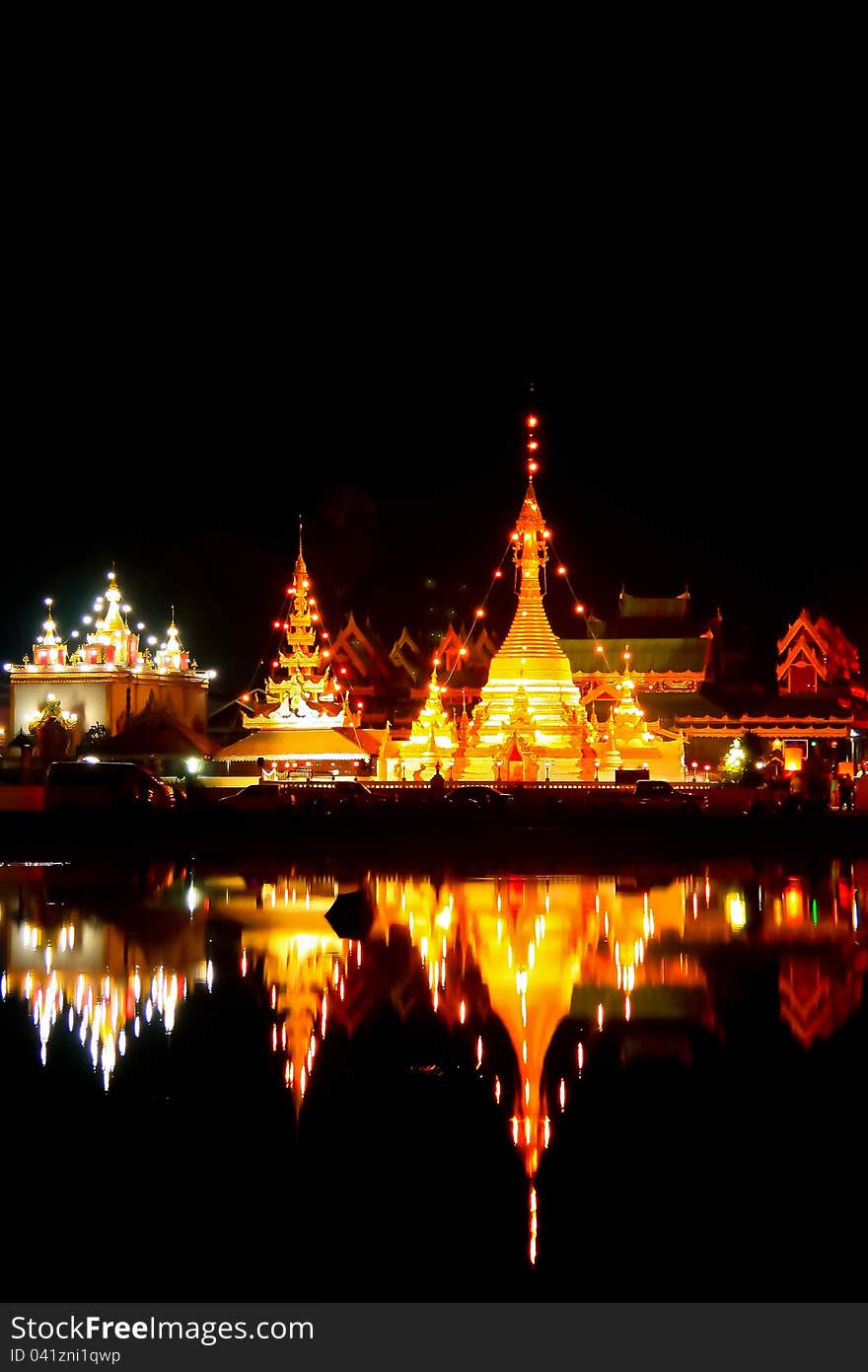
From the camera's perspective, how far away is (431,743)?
39.6 meters

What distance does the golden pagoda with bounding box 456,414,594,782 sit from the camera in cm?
3747

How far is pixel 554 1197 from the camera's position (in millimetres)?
6891

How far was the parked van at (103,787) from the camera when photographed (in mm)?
30578

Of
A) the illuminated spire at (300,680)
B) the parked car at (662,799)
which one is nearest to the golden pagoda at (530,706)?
the parked car at (662,799)

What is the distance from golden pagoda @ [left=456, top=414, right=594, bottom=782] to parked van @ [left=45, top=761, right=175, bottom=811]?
8126mm

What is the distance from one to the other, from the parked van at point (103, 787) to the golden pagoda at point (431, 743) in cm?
796

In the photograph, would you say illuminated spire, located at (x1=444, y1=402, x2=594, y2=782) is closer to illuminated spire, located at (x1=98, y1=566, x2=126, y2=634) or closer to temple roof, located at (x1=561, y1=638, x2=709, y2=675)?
temple roof, located at (x1=561, y1=638, x2=709, y2=675)

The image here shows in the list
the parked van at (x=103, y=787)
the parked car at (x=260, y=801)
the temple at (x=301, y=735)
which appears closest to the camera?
the parked car at (x=260, y=801)

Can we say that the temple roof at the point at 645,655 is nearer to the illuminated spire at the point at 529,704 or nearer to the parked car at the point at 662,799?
the illuminated spire at the point at 529,704

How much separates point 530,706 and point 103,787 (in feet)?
36.3

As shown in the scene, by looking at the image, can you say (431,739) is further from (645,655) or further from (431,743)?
(645,655)

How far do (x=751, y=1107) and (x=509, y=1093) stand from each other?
1.22m

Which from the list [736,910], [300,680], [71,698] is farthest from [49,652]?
[736,910]

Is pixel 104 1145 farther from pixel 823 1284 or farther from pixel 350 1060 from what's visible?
pixel 823 1284
